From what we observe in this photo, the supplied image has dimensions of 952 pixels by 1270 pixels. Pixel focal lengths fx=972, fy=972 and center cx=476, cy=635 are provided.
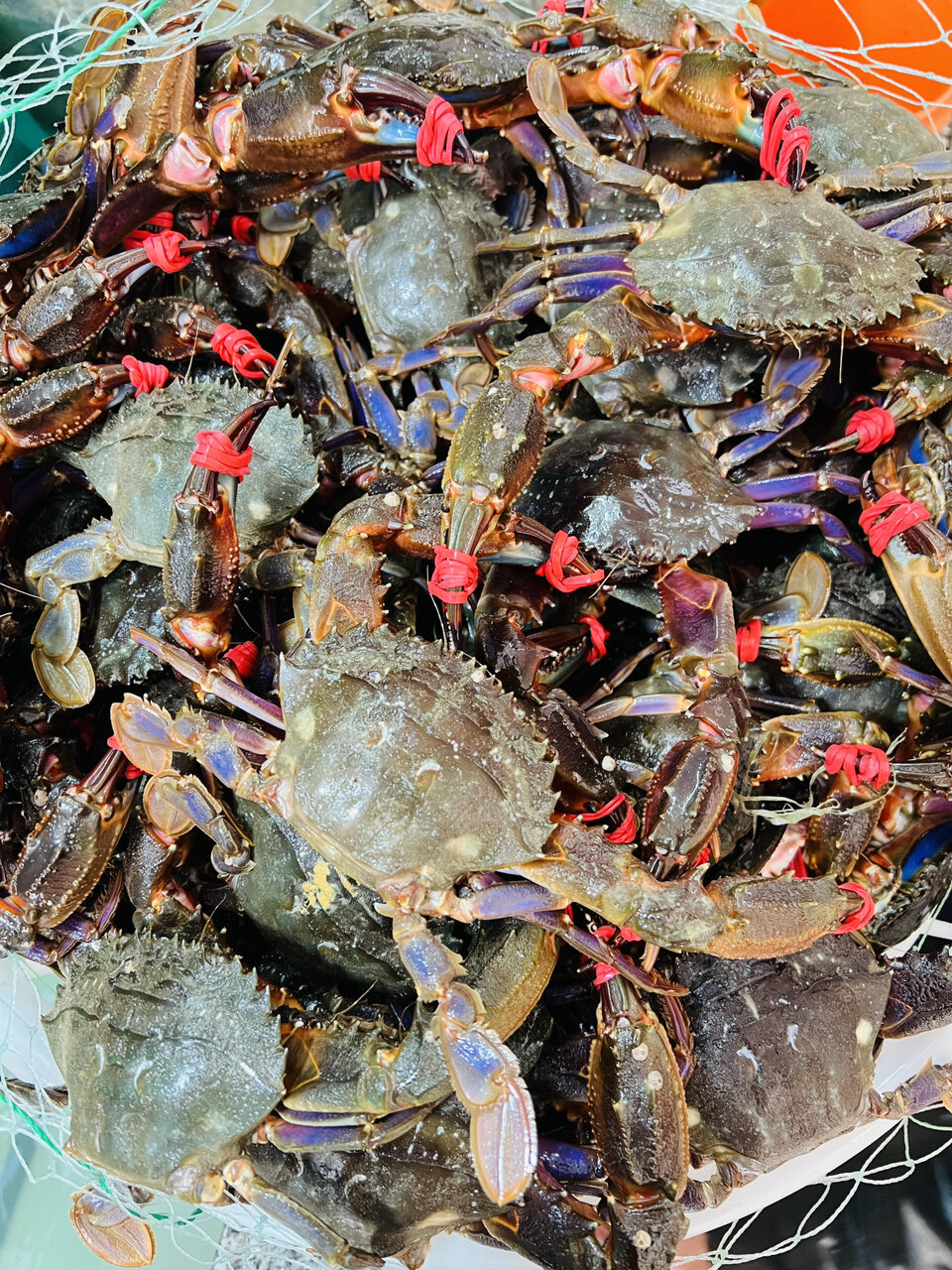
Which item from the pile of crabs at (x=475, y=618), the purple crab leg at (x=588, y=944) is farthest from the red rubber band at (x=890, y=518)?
the purple crab leg at (x=588, y=944)

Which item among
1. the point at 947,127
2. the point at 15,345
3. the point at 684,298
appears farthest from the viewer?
the point at 947,127

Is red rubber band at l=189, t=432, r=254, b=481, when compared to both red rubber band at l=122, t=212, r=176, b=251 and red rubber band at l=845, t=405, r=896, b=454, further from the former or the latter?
red rubber band at l=845, t=405, r=896, b=454

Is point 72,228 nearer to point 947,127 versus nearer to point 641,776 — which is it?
point 641,776

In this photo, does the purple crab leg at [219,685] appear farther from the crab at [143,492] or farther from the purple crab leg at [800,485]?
the purple crab leg at [800,485]

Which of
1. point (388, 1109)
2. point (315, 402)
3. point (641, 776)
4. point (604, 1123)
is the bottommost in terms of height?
point (604, 1123)

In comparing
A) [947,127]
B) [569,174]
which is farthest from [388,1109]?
[947,127]

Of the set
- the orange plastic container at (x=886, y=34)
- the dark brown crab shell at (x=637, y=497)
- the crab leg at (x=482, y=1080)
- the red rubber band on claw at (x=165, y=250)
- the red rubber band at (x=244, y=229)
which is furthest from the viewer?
the orange plastic container at (x=886, y=34)
